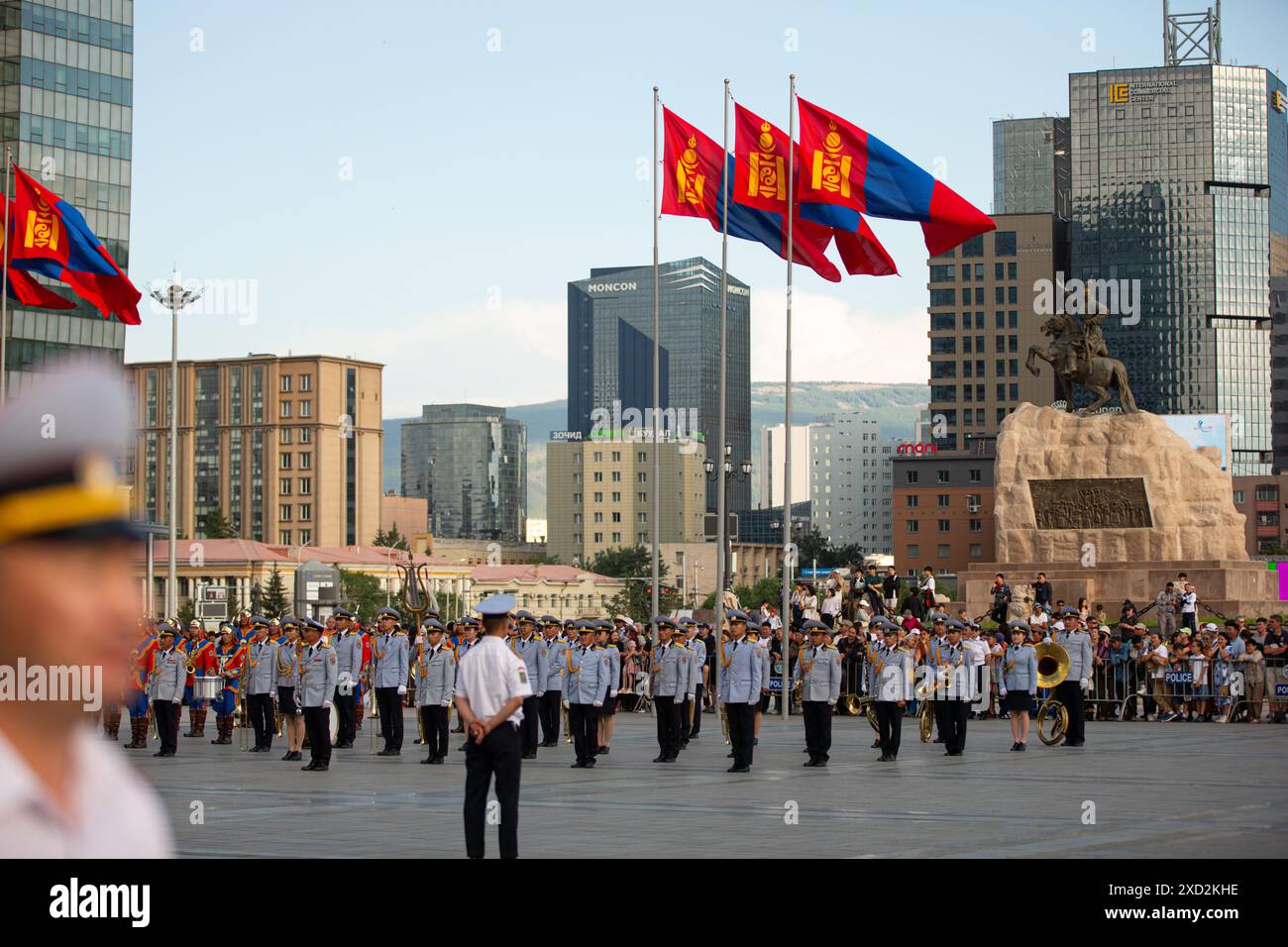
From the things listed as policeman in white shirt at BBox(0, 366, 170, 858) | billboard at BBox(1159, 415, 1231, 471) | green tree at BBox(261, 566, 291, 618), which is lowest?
green tree at BBox(261, 566, 291, 618)

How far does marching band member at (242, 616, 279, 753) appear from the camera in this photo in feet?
74.7

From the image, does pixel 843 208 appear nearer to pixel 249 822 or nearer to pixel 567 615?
pixel 249 822

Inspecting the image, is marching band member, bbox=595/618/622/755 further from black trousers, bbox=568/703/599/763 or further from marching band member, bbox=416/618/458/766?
marching band member, bbox=416/618/458/766

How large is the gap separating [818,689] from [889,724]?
4.20 ft

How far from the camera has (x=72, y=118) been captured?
70875 mm

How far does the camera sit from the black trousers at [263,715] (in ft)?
75.6

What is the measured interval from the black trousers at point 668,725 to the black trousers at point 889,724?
93.5 inches

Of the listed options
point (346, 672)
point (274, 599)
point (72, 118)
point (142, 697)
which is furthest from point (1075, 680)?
point (274, 599)

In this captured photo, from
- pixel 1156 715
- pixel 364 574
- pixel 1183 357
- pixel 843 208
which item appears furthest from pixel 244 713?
pixel 1183 357

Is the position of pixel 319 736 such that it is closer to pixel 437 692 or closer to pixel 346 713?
pixel 437 692

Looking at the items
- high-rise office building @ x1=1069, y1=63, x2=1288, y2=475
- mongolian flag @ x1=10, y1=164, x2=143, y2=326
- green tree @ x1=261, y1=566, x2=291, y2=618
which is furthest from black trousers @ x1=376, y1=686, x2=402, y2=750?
high-rise office building @ x1=1069, y1=63, x2=1288, y2=475

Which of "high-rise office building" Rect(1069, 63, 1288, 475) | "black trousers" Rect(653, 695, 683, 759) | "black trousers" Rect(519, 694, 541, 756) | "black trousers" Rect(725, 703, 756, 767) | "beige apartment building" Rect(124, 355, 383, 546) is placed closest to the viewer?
"black trousers" Rect(725, 703, 756, 767)

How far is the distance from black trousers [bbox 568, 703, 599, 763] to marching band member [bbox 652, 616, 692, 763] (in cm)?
74

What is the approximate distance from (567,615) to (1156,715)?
4244 inches
